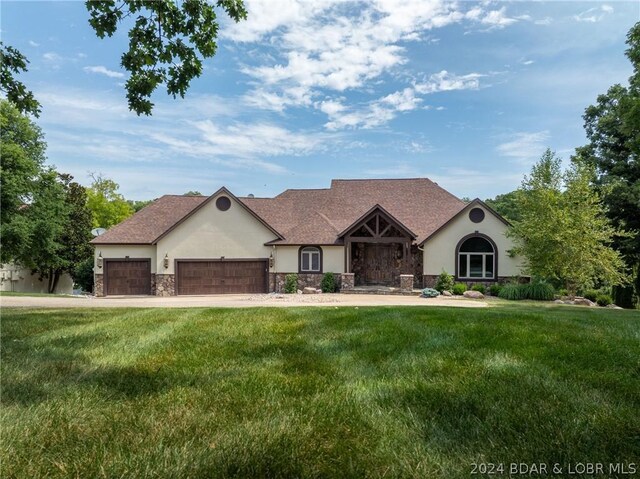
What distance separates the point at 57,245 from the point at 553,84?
31781 mm

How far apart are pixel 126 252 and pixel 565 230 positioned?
24048 mm

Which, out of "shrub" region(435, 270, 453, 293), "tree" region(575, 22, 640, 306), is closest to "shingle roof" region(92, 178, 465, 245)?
"shrub" region(435, 270, 453, 293)

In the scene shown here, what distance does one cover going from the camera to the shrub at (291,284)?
23084mm

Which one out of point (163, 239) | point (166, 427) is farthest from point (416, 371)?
point (163, 239)

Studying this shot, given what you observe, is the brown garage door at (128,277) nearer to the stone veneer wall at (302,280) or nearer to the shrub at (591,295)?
the stone veneer wall at (302,280)

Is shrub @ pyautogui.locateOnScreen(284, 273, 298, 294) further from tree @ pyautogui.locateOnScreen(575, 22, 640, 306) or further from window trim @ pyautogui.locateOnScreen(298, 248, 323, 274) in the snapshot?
tree @ pyautogui.locateOnScreen(575, 22, 640, 306)

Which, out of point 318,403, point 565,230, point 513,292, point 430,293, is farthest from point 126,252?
point 565,230

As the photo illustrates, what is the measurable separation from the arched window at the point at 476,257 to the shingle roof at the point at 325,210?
235 centimetres

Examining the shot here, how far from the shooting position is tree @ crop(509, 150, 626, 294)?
60.0 feet

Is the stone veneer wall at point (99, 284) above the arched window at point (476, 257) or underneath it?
underneath

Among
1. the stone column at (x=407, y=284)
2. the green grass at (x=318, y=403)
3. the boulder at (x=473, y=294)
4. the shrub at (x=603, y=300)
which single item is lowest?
the shrub at (x=603, y=300)

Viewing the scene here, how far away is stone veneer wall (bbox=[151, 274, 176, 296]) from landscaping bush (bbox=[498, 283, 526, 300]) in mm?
18570

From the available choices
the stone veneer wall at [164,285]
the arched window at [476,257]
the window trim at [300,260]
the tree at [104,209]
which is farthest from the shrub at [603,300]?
the tree at [104,209]

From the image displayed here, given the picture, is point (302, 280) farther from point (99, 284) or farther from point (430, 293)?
point (99, 284)
